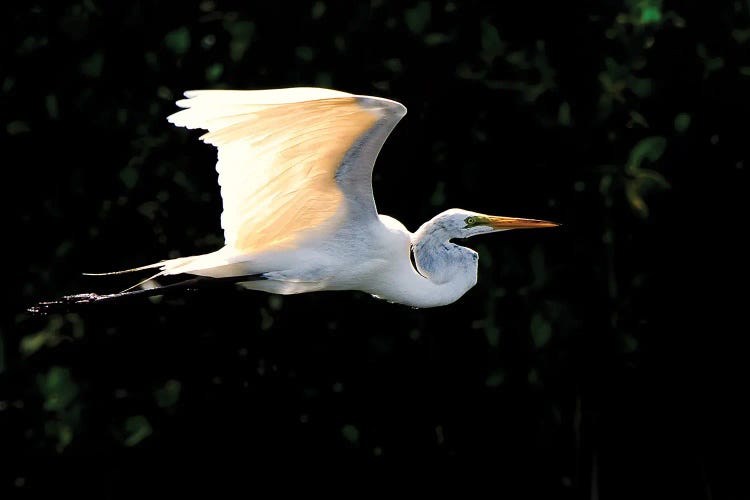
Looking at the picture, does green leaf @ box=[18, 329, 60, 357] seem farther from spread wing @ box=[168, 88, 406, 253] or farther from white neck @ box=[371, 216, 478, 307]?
white neck @ box=[371, 216, 478, 307]

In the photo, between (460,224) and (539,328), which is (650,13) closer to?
(539,328)

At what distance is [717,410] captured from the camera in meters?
6.49

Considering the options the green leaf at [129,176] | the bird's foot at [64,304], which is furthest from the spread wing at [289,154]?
the green leaf at [129,176]

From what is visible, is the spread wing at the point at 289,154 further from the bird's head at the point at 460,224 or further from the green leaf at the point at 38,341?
the green leaf at the point at 38,341

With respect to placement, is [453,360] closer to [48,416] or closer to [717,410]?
[717,410]

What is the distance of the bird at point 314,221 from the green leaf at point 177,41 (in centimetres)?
97

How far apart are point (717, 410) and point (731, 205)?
77 centimetres

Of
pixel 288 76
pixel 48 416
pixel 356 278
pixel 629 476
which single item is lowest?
pixel 629 476

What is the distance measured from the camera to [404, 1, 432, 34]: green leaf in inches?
237

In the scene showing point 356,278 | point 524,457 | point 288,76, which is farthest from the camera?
point 524,457

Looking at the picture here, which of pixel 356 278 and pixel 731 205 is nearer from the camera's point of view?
pixel 356 278

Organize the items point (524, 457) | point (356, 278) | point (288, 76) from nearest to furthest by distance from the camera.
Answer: point (356, 278)
point (288, 76)
point (524, 457)

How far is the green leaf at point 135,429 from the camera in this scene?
6.12 meters

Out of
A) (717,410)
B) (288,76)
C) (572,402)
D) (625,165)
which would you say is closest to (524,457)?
(572,402)
